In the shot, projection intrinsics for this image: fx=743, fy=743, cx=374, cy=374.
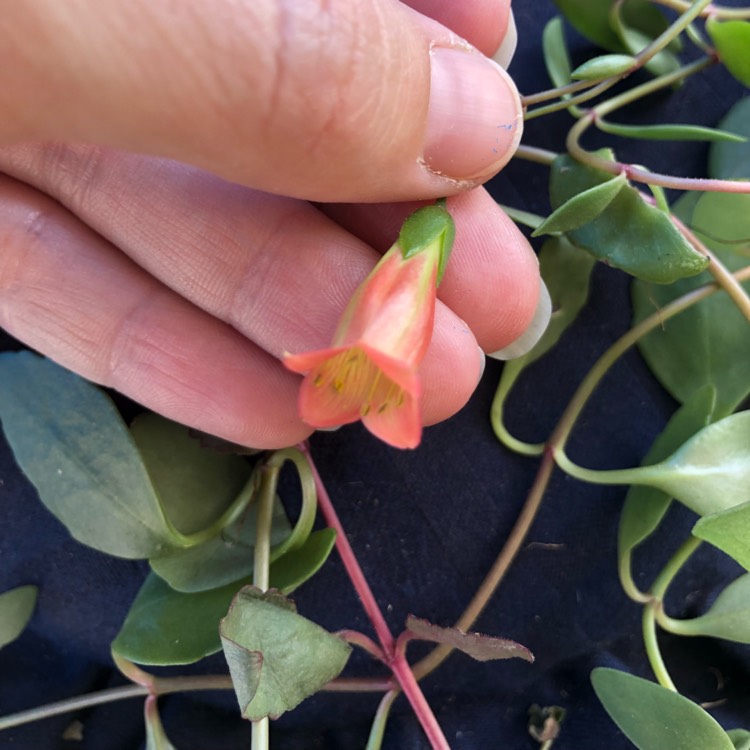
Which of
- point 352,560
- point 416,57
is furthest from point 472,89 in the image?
point 352,560

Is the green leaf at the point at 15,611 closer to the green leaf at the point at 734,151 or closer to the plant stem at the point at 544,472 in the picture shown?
the plant stem at the point at 544,472

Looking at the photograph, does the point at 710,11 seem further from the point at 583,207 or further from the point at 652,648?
the point at 652,648

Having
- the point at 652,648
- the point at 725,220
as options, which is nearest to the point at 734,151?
the point at 725,220

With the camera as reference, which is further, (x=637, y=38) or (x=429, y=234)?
(x=637, y=38)

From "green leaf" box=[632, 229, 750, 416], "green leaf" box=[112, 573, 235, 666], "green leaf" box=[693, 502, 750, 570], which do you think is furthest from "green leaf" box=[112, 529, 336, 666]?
"green leaf" box=[632, 229, 750, 416]

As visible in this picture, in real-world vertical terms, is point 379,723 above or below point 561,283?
below

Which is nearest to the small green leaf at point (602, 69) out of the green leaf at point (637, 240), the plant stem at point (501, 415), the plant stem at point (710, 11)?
the green leaf at point (637, 240)
